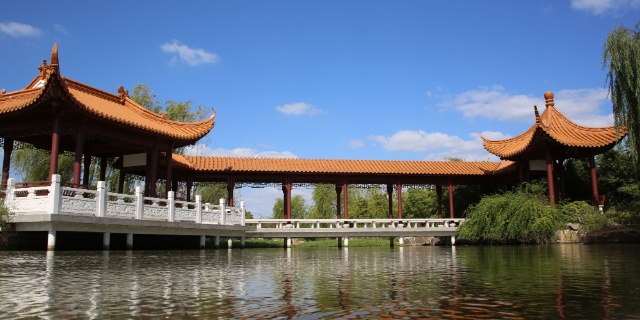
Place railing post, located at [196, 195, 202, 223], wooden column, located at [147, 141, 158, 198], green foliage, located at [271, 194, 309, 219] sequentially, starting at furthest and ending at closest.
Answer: green foliage, located at [271, 194, 309, 219] < wooden column, located at [147, 141, 158, 198] < railing post, located at [196, 195, 202, 223]

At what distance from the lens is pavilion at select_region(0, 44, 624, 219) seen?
13.6 meters

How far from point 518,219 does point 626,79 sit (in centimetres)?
579

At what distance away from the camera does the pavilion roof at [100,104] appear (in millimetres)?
12828

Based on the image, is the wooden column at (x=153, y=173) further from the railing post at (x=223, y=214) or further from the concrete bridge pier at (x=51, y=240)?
the concrete bridge pier at (x=51, y=240)

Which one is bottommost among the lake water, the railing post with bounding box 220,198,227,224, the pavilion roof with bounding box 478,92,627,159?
the lake water

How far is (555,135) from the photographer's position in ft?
64.3

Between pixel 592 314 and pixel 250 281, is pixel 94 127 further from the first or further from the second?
pixel 592 314

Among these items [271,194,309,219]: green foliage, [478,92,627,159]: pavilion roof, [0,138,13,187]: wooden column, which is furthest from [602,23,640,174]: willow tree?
[271,194,309,219]: green foliage

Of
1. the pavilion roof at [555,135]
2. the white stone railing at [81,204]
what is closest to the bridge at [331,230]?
the pavilion roof at [555,135]

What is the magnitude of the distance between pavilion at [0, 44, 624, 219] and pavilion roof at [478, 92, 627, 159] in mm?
38

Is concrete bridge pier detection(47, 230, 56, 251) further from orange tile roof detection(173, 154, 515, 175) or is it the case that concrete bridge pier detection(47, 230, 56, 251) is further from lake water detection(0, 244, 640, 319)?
orange tile roof detection(173, 154, 515, 175)

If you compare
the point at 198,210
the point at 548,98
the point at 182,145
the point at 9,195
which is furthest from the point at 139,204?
the point at 548,98

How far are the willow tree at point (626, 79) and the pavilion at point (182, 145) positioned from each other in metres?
4.14

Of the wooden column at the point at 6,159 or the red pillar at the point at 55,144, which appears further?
the wooden column at the point at 6,159
